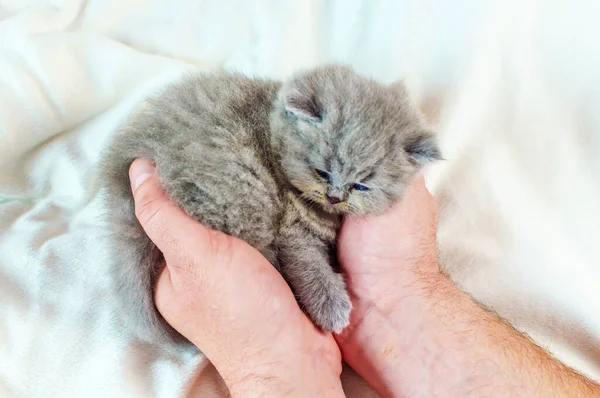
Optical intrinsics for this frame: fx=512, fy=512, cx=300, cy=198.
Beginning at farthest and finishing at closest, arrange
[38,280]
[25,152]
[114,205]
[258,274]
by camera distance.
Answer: [25,152] → [38,280] → [114,205] → [258,274]

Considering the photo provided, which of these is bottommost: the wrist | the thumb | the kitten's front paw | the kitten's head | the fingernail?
the wrist

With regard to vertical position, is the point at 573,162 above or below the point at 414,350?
above

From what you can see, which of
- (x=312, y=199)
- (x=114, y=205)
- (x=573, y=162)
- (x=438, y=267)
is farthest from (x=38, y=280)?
(x=573, y=162)

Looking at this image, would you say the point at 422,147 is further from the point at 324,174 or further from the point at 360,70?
the point at 360,70

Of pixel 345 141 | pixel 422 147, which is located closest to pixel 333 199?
pixel 345 141

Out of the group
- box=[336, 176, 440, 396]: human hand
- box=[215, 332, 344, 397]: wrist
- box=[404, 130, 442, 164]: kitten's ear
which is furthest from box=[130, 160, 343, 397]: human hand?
box=[404, 130, 442, 164]: kitten's ear

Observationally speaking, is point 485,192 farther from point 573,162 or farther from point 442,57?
point 442,57

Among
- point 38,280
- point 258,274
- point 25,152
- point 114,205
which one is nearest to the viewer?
point 258,274

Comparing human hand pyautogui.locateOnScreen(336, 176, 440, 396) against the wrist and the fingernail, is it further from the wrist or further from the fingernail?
the fingernail
